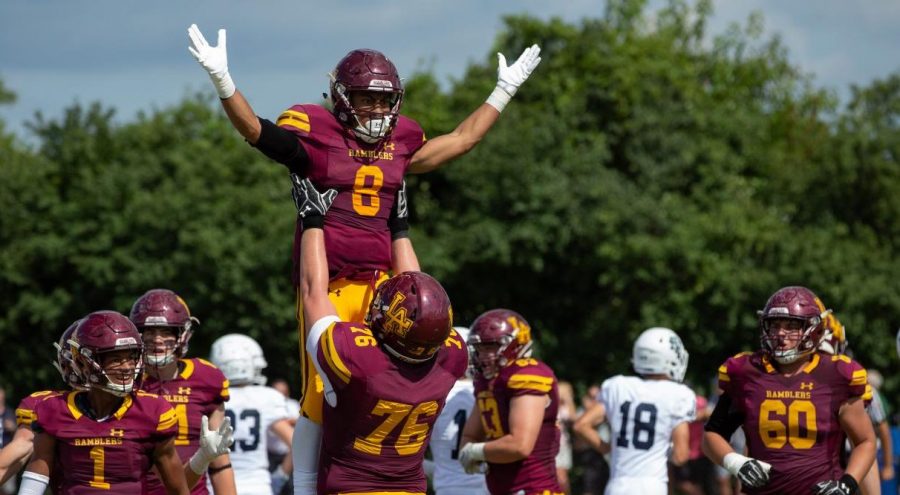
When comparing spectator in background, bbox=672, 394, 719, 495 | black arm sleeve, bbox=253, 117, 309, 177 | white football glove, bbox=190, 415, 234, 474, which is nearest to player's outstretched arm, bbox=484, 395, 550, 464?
white football glove, bbox=190, 415, 234, 474

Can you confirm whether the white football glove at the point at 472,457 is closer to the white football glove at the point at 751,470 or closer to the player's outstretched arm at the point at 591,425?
the white football glove at the point at 751,470

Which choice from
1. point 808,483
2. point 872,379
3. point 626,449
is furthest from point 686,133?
point 808,483

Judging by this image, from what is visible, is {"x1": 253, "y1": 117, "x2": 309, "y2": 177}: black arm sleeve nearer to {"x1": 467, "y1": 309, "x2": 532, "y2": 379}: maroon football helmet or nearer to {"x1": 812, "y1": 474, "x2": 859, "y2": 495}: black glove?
{"x1": 467, "y1": 309, "x2": 532, "y2": 379}: maroon football helmet

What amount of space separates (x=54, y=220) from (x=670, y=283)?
13169mm

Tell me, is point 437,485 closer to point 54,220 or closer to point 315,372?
point 315,372

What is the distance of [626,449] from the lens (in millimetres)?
10945

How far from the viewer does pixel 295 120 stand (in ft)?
23.1

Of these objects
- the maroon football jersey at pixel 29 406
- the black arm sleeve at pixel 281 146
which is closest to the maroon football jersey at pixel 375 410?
the black arm sleeve at pixel 281 146

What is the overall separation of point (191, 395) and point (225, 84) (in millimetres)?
2430

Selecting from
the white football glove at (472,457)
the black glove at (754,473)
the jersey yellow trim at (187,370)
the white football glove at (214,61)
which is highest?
the white football glove at (214,61)

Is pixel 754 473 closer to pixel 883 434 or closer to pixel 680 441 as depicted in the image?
pixel 680 441

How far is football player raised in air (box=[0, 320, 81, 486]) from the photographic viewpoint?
22.2ft

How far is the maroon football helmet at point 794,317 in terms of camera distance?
8.13m

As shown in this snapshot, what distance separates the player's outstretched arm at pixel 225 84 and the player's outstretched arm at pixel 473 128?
1.09 meters
